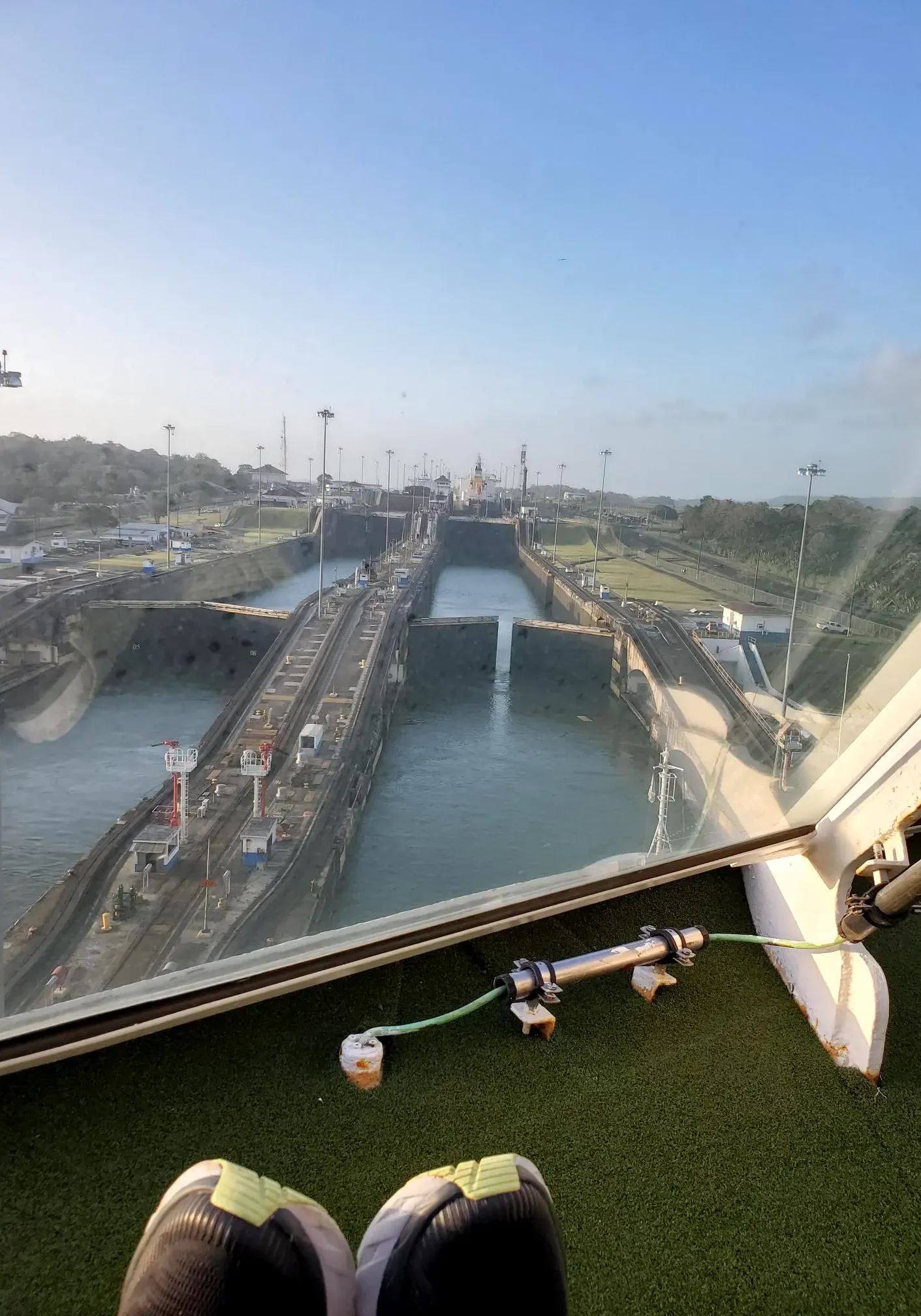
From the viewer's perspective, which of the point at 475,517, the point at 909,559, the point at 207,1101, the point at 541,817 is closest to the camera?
the point at 207,1101

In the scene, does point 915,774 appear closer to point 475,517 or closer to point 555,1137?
point 555,1137

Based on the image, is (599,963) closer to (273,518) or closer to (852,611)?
(852,611)

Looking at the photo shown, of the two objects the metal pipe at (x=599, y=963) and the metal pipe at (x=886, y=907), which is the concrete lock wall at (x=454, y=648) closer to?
→ the metal pipe at (x=599, y=963)

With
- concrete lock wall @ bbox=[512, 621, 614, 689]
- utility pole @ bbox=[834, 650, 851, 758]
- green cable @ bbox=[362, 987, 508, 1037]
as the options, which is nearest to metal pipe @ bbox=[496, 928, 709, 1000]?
green cable @ bbox=[362, 987, 508, 1037]

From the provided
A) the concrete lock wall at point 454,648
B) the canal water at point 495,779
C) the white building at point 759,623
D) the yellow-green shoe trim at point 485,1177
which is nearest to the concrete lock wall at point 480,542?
the canal water at point 495,779

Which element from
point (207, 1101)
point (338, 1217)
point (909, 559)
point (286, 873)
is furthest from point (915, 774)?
point (286, 873)

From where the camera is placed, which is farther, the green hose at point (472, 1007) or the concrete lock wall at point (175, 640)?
the concrete lock wall at point (175, 640)
